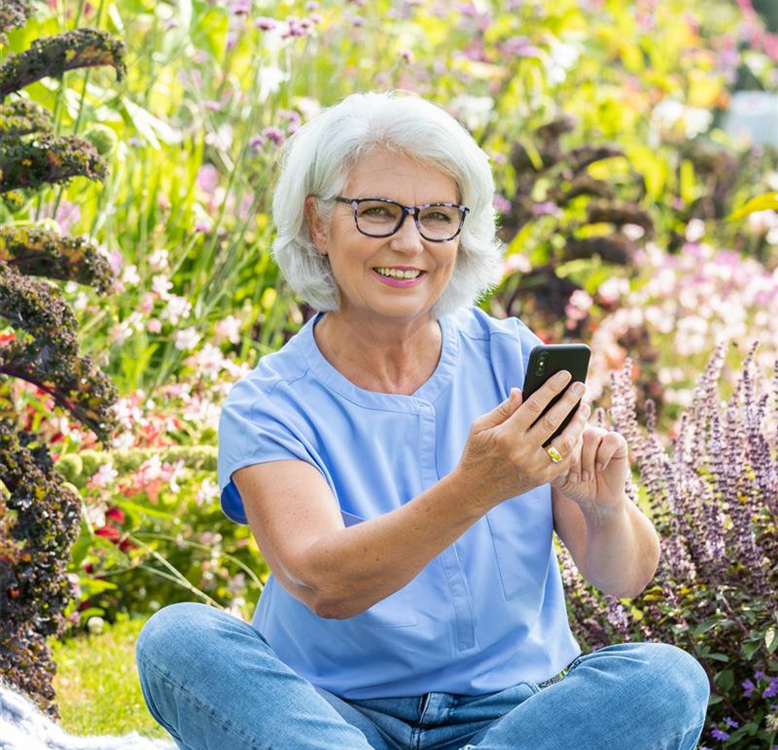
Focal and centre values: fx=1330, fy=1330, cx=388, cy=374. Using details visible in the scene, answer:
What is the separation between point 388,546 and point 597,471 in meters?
0.41

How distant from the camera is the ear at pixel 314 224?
2365 mm

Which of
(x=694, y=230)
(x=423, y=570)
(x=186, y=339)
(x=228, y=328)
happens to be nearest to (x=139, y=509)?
(x=186, y=339)

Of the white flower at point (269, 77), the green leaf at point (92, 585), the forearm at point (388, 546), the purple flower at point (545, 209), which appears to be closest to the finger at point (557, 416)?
the forearm at point (388, 546)

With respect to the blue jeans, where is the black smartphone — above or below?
above

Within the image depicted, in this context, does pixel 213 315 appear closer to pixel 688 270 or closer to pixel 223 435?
pixel 223 435

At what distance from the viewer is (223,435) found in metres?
2.22

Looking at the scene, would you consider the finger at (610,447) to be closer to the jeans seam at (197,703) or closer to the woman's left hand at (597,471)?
the woman's left hand at (597,471)

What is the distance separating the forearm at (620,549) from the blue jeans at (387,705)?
17 centimetres

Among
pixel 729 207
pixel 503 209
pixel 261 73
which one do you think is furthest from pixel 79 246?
pixel 729 207

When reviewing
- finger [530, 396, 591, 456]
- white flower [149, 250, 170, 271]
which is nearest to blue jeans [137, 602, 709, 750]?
finger [530, 396, 591, 456]

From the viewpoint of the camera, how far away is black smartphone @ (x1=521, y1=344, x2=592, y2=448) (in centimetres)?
190

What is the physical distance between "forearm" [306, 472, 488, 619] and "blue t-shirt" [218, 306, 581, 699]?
0.56ft

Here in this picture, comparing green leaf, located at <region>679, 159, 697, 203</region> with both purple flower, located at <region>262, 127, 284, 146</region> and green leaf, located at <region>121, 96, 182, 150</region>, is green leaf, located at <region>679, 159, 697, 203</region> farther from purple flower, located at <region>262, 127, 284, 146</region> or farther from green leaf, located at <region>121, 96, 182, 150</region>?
green leaf, located at <region>121, 96, 182, 150</region>

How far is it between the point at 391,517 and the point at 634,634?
2.97ft
